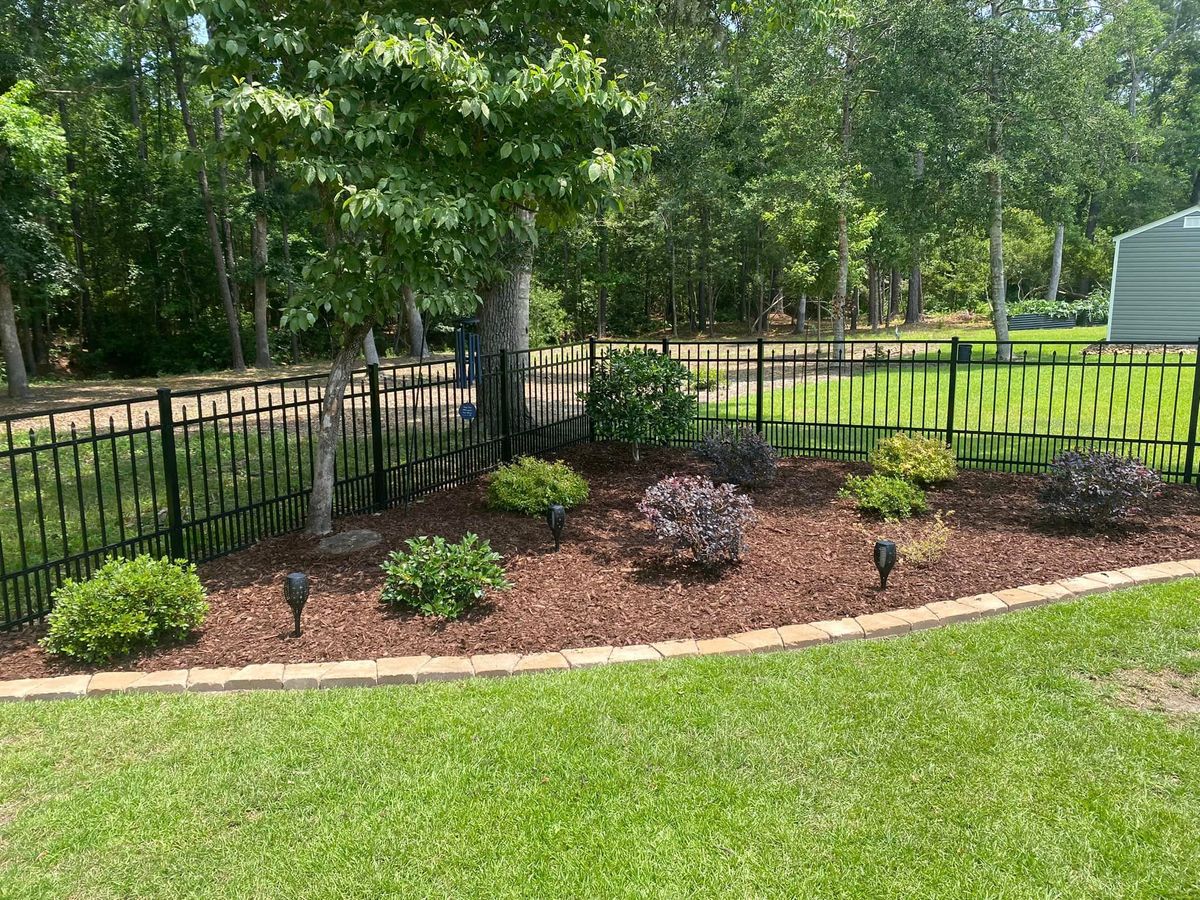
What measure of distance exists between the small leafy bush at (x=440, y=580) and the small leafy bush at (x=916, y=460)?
4.17 meters

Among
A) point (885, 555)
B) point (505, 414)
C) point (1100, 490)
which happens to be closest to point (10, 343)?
point (505, 414)

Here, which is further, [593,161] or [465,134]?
[465,134]

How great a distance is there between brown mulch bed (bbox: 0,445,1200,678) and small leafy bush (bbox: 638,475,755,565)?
0.57ft

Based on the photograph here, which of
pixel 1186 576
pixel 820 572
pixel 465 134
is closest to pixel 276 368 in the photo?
pixel 465 134

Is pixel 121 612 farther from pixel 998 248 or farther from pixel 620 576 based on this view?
pixel 998 248

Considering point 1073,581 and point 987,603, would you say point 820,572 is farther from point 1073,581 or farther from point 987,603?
point 1073,581

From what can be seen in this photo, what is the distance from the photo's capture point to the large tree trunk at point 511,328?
28.4 feet

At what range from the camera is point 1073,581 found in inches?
198

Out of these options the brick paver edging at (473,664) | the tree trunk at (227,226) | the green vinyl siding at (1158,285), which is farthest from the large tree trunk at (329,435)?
the green vinyl siding at (1158,285)

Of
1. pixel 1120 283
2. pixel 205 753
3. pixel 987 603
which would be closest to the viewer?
pixel 205 753

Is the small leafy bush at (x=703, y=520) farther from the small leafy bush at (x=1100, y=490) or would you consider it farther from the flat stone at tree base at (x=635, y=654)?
the small leafy bush at (x=1100, y=490)

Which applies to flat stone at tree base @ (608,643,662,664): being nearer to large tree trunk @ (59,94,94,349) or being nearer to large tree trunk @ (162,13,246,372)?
large tree trunk @ (162,13,246,372)

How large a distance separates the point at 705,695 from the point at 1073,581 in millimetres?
2883

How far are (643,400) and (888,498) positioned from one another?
3192mm
